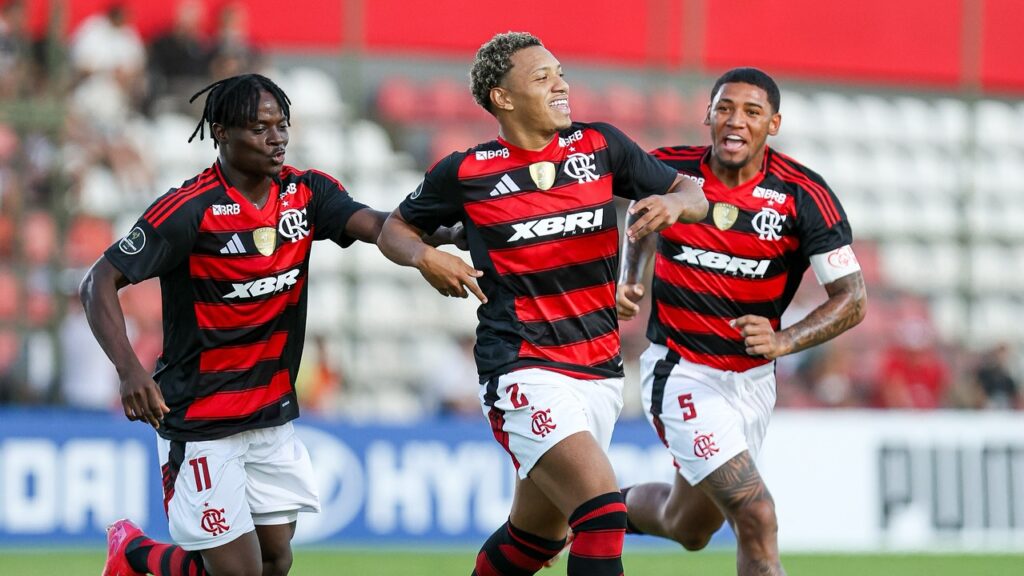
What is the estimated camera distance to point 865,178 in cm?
1748

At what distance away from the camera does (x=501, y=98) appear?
604 cm

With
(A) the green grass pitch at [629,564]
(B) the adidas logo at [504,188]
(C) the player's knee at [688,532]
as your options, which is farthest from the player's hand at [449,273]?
(A) the green grass pitch at [629,564]

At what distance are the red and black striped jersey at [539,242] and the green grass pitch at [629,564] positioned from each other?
373 centimetres

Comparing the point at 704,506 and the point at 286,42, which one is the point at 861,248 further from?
the point at 704,506

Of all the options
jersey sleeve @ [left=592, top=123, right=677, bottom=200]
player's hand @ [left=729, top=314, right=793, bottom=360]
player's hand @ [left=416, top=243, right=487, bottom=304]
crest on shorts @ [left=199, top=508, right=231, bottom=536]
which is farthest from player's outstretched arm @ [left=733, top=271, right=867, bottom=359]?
crest on shorts @ [left=199, top=508, right=231, bottom=536]

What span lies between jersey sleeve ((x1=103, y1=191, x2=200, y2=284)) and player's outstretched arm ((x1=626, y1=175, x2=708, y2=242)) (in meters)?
1.82

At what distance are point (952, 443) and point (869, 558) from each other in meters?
1.54

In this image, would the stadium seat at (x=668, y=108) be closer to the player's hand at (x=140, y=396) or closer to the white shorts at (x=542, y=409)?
the white shorts at (x=542, y=409)

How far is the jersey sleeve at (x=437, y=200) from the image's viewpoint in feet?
19.7

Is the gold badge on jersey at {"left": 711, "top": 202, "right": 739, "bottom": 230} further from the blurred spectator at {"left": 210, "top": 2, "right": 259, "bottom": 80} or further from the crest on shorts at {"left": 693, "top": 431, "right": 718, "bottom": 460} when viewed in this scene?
the blurred spectator at {"left": 210, "top": 2, "right": 259, "bottom": 80}

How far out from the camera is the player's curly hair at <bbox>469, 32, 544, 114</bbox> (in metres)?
6.04

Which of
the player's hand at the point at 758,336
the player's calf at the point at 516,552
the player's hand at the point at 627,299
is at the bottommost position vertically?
the player's calf at the point at 516,552

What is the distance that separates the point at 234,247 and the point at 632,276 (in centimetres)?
188

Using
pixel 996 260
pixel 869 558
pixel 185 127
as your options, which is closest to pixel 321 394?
pixel 185 127
